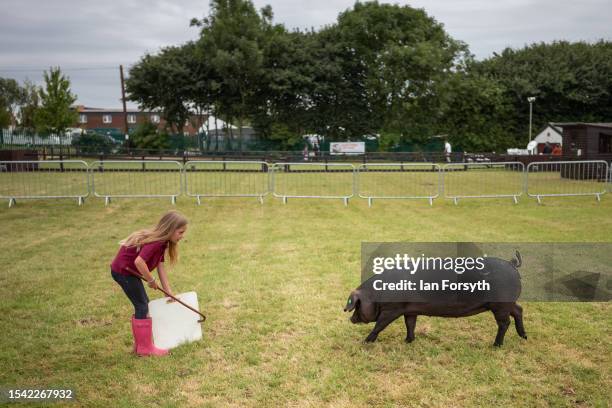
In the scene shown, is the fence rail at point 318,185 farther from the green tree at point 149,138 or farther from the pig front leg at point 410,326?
the green tree at point 149,138

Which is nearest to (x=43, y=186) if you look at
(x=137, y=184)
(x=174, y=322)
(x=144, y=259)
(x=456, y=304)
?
(x=137, y=184)

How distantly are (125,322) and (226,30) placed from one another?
46082mm

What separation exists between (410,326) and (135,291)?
2829 mm

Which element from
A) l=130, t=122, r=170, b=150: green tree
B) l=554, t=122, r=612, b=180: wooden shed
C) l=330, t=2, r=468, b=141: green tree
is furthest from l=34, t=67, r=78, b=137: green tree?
l=554, t=122, r=612, b=180: wooden shed

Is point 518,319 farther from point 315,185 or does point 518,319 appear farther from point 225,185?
point 225,185

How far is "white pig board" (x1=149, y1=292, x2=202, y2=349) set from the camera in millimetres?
5418

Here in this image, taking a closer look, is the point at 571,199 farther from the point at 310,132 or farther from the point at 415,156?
the point at 310,132

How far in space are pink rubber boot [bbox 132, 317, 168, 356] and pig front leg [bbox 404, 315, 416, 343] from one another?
99.1 inches

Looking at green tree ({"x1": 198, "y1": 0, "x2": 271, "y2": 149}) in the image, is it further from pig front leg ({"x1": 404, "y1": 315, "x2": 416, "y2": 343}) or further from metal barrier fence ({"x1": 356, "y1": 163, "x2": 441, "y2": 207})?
pig front leg ({"x1": 404, "y1": 315, "x2": 416, "y2": 343})

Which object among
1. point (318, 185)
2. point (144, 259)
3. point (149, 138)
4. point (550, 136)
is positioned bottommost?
point (318, 185)

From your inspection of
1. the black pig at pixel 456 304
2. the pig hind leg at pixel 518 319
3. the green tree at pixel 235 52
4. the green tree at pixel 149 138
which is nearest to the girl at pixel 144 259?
the black pig at pixel 456 304

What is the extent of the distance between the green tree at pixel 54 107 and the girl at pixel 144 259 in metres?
54.1

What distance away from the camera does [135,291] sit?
5199 millimetres

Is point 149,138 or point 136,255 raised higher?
point 149,138
